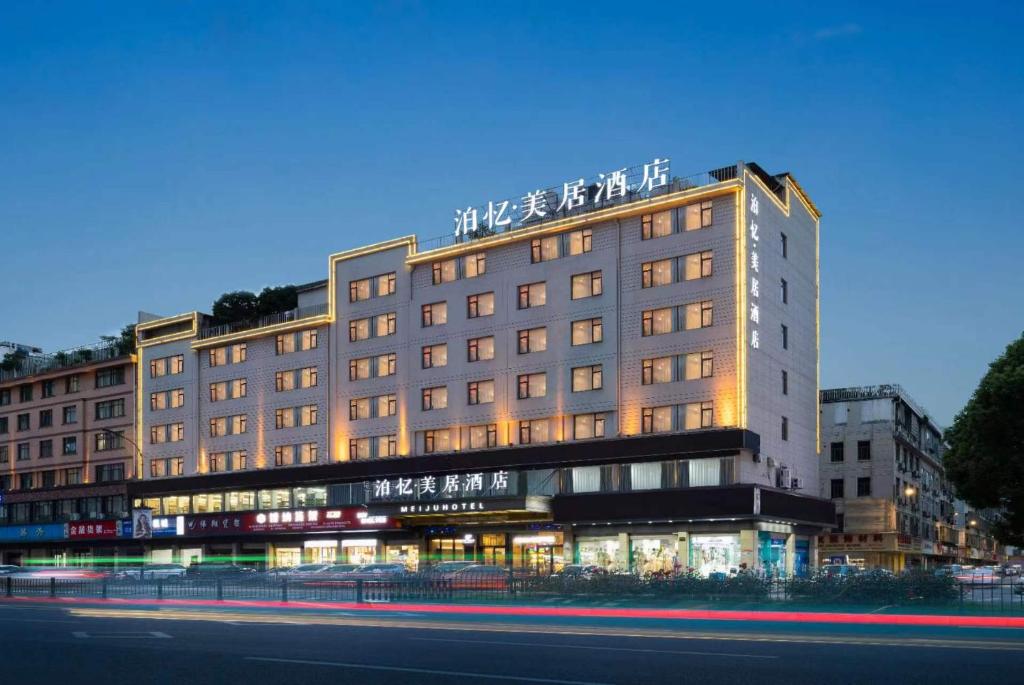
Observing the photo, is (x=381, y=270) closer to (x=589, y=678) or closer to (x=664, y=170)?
(x=664, y=170)

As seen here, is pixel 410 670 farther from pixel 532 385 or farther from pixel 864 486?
pixel 864 486

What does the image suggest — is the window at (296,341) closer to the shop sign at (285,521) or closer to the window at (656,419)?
the shop sign at (285,521)

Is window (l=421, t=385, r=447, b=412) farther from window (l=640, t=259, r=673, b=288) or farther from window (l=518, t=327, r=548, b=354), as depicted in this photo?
window (l=640, t=259, r=673, b=288)

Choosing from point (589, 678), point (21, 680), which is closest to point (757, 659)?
point (589, 678)

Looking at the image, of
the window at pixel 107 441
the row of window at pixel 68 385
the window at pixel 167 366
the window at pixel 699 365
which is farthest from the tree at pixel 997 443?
the row of window at pixel 68 385

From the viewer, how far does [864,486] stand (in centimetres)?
9088

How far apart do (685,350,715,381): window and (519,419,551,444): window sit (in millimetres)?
9835

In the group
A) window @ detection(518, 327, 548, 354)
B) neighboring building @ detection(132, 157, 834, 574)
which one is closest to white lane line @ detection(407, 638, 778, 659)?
neighboring building @ detection(132, 157, 834, 574)

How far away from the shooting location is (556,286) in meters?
68.4

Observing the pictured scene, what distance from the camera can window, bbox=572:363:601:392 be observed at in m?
66.3

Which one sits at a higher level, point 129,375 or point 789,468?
point 129,375

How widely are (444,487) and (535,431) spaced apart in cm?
723

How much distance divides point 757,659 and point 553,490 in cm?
4991

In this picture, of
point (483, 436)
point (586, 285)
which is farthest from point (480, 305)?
point (483, 436)
